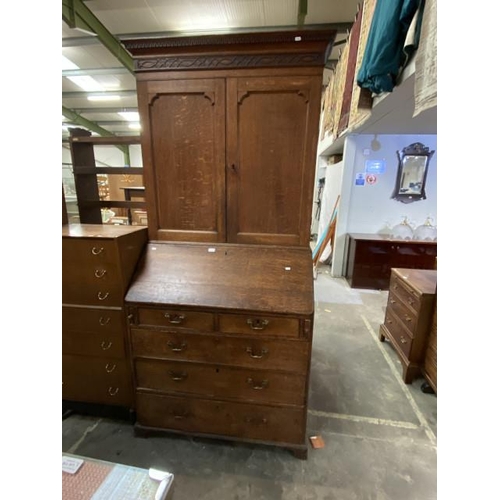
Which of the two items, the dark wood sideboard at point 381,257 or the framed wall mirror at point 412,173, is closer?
the dark wood sideboard at point 381,257

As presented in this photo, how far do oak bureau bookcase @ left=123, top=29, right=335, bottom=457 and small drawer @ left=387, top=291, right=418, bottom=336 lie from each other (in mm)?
1159

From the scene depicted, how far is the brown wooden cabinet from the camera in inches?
48.9

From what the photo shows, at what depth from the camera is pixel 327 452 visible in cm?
142

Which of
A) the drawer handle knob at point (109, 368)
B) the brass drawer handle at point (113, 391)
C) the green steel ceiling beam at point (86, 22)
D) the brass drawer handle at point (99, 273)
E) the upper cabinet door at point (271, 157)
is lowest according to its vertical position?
the brass drawer handle at point (113, 391)

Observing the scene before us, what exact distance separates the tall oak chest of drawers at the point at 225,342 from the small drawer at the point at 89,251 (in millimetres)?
196

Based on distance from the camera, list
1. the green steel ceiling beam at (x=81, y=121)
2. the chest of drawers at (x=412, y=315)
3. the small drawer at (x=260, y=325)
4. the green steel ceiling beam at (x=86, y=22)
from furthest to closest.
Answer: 1. the green steel ceiling beam at (x=81, y=121)
2. the green steel ceiling beam at (x=86, y=22)
3. the chest of drawers at (x=412, y=315)
4. the small drawer at (x=260, y=325)

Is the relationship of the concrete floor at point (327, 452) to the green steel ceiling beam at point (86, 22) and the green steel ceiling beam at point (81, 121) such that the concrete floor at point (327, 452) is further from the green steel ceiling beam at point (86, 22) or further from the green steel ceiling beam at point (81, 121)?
the green steel ceiling beam at point (81, 121)

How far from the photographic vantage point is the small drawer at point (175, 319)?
1.26 m

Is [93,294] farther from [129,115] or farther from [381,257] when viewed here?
[129,115]

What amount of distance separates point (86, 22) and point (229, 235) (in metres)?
3.54

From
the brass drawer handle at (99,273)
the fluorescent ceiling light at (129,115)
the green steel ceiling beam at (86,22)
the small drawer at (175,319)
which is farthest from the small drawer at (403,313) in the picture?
the fluorescent ceiling light at (129,115)

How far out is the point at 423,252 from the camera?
343cm

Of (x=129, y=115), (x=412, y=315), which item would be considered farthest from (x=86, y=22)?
(x=129, y=115)

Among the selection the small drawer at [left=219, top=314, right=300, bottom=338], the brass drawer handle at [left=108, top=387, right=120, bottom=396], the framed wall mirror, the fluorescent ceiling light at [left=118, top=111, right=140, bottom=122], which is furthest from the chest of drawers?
the fluorescent ceiling light at [left=118, top=111, right=140, bottom=122]
